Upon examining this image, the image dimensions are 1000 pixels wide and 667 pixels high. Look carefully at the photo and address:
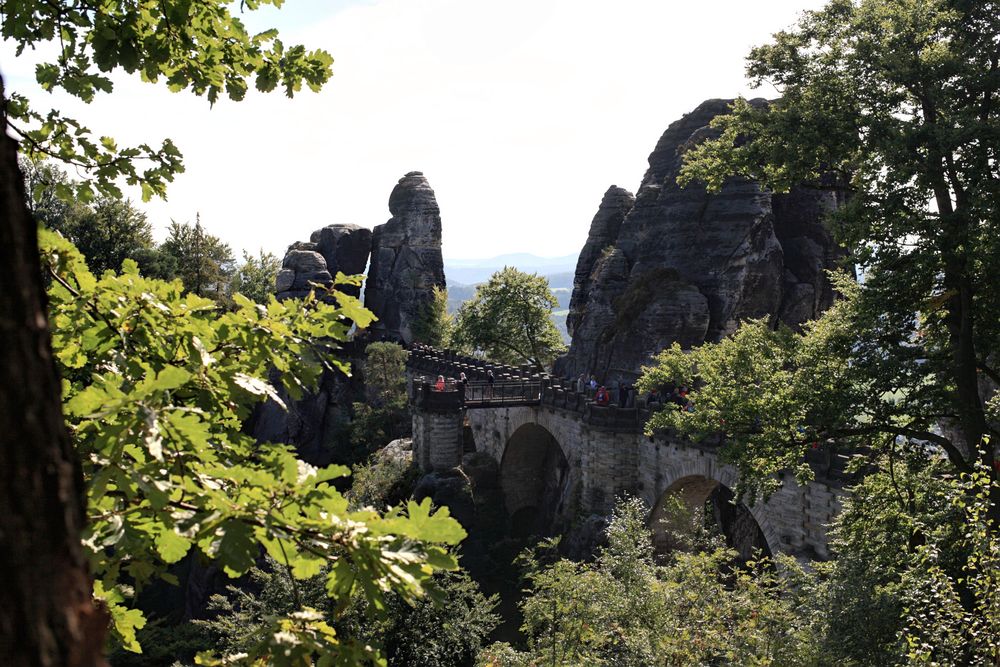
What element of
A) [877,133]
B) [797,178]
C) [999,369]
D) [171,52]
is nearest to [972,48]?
[877,133]

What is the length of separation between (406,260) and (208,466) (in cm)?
5904

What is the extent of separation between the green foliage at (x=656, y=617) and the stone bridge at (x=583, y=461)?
3616 millimetres

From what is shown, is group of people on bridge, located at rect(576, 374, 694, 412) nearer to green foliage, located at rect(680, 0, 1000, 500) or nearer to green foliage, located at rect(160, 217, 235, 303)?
green foliage, located at rect(680, 0, 1000, 500)

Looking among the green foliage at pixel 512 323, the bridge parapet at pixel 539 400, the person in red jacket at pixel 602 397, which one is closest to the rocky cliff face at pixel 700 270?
the bridge parapet at pixel 539 400

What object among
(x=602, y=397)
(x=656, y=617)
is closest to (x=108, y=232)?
(x=602, y=397)

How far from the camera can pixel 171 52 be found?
529 centimetres

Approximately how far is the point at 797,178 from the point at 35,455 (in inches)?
616

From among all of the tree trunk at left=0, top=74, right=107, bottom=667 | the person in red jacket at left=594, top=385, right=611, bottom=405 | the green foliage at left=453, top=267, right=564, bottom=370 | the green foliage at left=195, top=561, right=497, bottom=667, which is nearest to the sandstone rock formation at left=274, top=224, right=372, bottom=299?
the green foliage at left=453, top=267, right=564, bottom=370

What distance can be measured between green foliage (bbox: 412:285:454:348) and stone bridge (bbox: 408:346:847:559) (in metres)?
12.8

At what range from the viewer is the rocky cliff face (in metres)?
38.5

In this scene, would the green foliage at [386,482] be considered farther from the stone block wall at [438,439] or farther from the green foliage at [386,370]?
the green foliage at [386,370]

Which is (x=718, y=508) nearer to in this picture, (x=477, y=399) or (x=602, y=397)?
(x=602, y=397)

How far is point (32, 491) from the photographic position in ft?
6.55

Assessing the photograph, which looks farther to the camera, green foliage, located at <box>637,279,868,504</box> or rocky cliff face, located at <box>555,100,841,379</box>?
rocky cliff face, located at <box>555,100,841,379</box>
